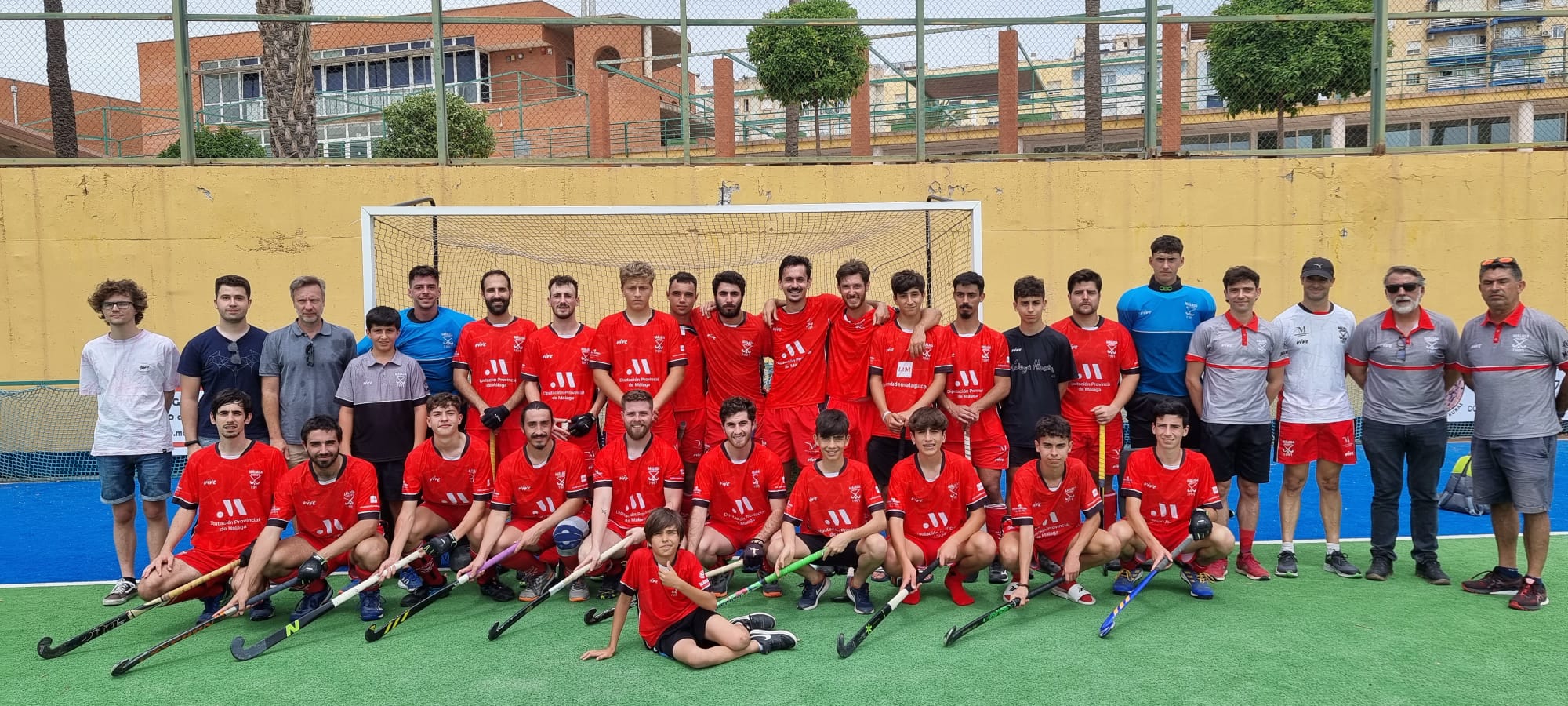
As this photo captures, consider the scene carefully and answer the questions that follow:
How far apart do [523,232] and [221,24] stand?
3.84 meters

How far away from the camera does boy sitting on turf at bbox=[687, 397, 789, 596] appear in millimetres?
4641

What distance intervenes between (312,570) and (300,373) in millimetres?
1300

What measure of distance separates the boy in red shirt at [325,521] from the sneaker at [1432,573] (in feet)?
17.0

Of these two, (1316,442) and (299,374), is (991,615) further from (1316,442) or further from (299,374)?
(299,374)

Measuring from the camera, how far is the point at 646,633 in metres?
3.89

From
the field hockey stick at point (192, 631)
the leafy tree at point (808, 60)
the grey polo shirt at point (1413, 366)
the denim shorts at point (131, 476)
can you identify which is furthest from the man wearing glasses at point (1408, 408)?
the denim shorts at point (131, 476)

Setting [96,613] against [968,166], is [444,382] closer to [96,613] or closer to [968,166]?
[96,613]

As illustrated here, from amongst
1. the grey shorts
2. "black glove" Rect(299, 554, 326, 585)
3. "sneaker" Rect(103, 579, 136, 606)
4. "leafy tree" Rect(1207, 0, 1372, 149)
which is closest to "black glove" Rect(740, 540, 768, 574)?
"black glove" Rect(299, 554, 326, 585)

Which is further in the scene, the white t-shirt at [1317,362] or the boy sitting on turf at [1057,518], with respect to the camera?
the white t-shirt at [1317,362]

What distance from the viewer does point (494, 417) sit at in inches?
201

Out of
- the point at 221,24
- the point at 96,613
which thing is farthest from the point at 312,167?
the point at 96,613

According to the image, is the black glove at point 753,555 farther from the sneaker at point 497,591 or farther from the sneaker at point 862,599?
the sneaker at point 497,591

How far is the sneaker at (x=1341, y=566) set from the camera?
4.95m

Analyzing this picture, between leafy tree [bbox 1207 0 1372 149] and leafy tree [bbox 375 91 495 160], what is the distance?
313 inches
